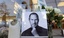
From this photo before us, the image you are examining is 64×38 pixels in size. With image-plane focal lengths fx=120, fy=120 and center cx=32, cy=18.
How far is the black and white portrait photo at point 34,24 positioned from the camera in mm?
935

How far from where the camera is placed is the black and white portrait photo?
3.07 ft

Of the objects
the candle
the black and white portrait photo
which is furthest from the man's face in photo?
the candle

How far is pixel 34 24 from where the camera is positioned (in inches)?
37.9

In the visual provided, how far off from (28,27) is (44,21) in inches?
5.4

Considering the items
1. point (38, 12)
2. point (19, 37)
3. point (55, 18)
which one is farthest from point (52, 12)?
point (19, 37)

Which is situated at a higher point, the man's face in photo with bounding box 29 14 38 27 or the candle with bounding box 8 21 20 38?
the man's face in photo with bounding box 29 14 38 27

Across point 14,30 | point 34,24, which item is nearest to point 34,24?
point 34,24

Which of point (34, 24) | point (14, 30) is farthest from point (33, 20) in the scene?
point (14, 30)

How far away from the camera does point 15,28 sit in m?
0.94

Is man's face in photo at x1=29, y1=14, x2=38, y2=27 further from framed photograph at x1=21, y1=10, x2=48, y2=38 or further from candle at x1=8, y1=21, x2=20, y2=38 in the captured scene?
candle at x1=8, y1=21, x2=20, y2=38

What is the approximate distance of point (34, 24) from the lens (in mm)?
964

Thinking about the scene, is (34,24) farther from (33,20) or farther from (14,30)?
(14,30)

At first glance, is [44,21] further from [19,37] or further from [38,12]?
[19,37]

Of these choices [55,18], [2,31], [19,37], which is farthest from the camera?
[55,18]
